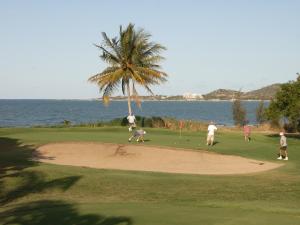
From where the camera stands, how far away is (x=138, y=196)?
16.1 metres

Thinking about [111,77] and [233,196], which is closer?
[233,196]

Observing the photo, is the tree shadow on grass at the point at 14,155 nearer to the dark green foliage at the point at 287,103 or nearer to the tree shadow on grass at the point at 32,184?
the tree shadow on grass at the point at 32,184

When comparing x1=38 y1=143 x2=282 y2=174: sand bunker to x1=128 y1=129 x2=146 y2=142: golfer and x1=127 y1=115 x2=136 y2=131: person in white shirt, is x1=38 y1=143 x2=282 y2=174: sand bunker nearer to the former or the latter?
x1=128 y1=129 x2=146 y2=142: golfer

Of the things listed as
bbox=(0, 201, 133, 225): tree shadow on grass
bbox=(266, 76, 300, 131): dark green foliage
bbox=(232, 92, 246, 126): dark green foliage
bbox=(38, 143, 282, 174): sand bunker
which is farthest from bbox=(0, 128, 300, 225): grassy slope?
bbox=(232, 92, 246, 126): dark green foliage

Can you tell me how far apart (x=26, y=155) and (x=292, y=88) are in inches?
843

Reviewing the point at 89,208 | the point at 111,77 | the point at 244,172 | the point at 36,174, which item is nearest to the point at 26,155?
the point at 36,174

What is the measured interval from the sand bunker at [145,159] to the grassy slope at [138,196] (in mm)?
1619

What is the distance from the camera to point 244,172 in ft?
75.1

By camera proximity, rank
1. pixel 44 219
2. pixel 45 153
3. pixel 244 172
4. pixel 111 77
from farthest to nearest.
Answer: pixel 111 77
pixel 45 153
pixel 244 172
pixel 44 219

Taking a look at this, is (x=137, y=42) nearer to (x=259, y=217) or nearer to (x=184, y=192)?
(x=184, y=192)

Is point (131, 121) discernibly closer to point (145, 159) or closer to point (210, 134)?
point (210, 134)


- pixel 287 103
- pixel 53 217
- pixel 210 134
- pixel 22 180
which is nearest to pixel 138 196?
pixel 53 217

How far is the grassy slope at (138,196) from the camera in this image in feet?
39.5

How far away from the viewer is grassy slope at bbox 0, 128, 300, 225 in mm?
12039
